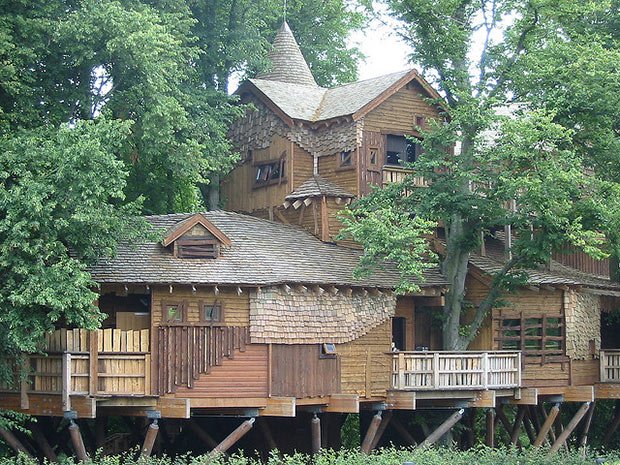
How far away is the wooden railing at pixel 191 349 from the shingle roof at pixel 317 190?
7.21 meters

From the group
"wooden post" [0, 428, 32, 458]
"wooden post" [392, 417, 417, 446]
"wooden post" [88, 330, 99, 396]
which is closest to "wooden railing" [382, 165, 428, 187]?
"wooden post" [392, 417, 417, 446]

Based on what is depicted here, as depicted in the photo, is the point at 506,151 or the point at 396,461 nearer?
the point at 396,461

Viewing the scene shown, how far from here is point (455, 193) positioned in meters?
36.1

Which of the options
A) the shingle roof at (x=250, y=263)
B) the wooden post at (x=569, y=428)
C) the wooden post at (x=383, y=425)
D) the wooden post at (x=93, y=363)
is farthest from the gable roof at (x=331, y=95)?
the wooden post at (x=93, y=363)

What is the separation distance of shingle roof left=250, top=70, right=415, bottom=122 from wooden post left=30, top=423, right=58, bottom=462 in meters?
12.7

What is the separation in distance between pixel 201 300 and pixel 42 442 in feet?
19.3

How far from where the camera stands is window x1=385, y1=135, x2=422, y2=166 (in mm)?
39875

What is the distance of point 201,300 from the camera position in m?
32.5

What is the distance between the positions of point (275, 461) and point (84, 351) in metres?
5.52

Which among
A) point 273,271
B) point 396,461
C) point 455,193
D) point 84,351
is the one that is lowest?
point 396,461

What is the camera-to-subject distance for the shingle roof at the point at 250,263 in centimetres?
3209

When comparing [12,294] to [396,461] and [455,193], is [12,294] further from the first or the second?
[455,193]

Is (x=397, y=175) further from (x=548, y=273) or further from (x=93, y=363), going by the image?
(x=93, y=363)

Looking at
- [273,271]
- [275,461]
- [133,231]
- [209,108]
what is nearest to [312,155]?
[209,108]
